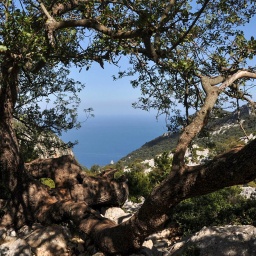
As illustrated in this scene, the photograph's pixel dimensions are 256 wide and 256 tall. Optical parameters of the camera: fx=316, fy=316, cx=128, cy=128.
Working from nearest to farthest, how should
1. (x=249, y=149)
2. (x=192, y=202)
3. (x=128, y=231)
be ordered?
1. (x=249, y=149)
2. (x=128, y=231)
3. (x=192, y=202)

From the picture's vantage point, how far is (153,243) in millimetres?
12703

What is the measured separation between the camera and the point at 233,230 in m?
9.70

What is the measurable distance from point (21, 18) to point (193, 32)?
7819 mm

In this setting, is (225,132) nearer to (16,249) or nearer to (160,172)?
(160,172)

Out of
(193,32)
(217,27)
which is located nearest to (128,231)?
(193,32)

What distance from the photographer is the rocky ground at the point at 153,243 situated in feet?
29.8

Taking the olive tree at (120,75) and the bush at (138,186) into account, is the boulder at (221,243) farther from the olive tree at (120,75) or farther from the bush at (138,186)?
the bush at (138,186)

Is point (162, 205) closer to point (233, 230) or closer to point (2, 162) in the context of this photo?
point (233, 230)

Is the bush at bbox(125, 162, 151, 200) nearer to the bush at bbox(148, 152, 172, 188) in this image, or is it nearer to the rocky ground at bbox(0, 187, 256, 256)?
the bush at bbox(148, 152, 172, 188)

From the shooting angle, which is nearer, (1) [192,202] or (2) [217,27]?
(2) [217,27]

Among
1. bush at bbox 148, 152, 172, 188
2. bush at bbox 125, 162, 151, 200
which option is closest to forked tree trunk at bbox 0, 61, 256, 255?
bush at bbox 125, 162, 151, 200

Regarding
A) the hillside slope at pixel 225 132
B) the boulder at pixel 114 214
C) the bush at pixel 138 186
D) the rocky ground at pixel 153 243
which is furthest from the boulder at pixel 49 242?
the bush at pixel 138 186

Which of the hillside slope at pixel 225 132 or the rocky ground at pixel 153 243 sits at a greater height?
the hillside slope at pixel 225 132

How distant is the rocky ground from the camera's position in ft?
29.8
